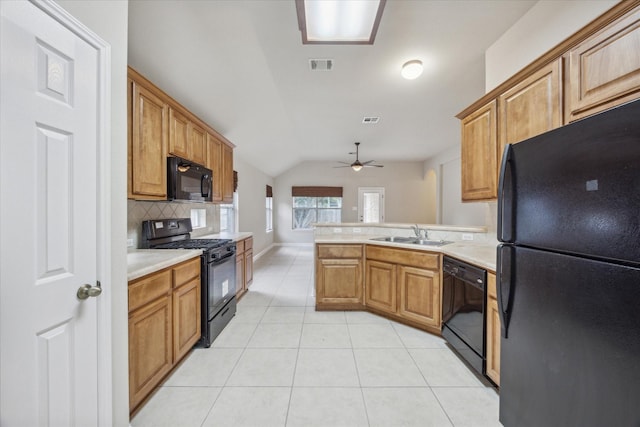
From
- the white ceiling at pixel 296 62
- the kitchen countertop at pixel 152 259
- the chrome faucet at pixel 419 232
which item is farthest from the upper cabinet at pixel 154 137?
the chrome faucet at pixel 419 232

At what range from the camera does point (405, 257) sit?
248 cm

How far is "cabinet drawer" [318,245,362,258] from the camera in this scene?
2850mm

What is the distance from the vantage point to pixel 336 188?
7918mm

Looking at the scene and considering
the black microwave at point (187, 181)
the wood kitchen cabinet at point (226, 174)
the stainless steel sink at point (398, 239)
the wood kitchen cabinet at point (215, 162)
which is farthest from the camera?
the wood kitchen cabinet at point (226, 174)

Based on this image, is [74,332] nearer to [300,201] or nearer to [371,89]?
[371,89]

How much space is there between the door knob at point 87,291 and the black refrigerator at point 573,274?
1846mm

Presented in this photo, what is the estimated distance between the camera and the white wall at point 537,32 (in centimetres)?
151

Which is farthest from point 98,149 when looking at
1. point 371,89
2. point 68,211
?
point 371,89

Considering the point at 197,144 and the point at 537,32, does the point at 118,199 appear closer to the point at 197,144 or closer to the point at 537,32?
the point at 197,144

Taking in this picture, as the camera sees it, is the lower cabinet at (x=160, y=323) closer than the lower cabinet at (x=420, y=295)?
Yes

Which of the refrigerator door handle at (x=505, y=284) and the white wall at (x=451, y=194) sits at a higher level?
the white wall at (x=451, y=194)

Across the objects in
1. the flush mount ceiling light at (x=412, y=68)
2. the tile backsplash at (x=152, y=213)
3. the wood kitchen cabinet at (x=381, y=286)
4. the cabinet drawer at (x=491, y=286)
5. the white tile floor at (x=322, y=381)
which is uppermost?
the flush mount ceiling light at (x=412, y=68)

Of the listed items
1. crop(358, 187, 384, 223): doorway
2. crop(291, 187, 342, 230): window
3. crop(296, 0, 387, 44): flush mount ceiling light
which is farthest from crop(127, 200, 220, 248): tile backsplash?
crop(358, 187, 384, 223): doorway

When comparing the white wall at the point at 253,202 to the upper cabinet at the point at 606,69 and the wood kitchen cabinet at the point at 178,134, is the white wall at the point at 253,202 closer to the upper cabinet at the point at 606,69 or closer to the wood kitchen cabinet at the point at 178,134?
the wood kitchen cabinet at the point at 178,134
